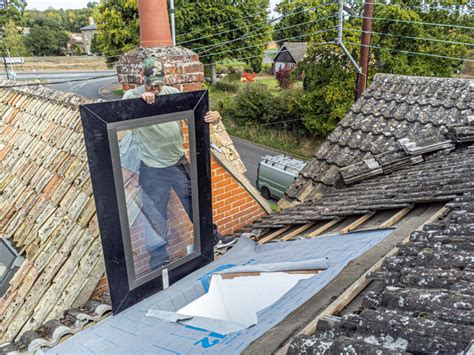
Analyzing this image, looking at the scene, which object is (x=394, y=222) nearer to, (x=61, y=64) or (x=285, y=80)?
(x=285, y=80)

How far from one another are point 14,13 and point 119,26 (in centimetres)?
3442

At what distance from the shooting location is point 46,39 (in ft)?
176

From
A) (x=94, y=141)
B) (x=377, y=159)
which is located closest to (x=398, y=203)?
(x=377, y=159)

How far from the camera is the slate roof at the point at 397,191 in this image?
3.44 meters

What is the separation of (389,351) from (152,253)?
219cm

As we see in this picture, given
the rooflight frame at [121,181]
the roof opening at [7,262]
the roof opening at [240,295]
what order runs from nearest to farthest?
the rooflight frame at [121,181] → the roof opening at [240,295] → the roof opening at [7,262]

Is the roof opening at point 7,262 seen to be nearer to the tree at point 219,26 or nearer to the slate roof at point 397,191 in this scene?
the slate roof at point 397,191

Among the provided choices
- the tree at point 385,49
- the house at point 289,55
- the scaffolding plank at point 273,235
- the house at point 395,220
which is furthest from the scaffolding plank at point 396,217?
the house at point 289,55

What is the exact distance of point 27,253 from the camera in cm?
363

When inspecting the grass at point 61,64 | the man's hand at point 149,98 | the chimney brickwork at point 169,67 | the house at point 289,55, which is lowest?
the man's hand at point 149,98

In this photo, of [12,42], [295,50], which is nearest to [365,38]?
[295,50]

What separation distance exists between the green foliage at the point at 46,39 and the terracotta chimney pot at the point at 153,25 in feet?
187

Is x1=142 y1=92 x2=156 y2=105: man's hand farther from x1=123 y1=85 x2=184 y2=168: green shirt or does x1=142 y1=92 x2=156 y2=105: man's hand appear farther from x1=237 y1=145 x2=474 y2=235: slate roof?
x1=237 y1=145 x2=474 y2=235: slate roof

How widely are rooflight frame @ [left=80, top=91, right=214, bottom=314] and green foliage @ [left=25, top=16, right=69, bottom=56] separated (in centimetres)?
5859
